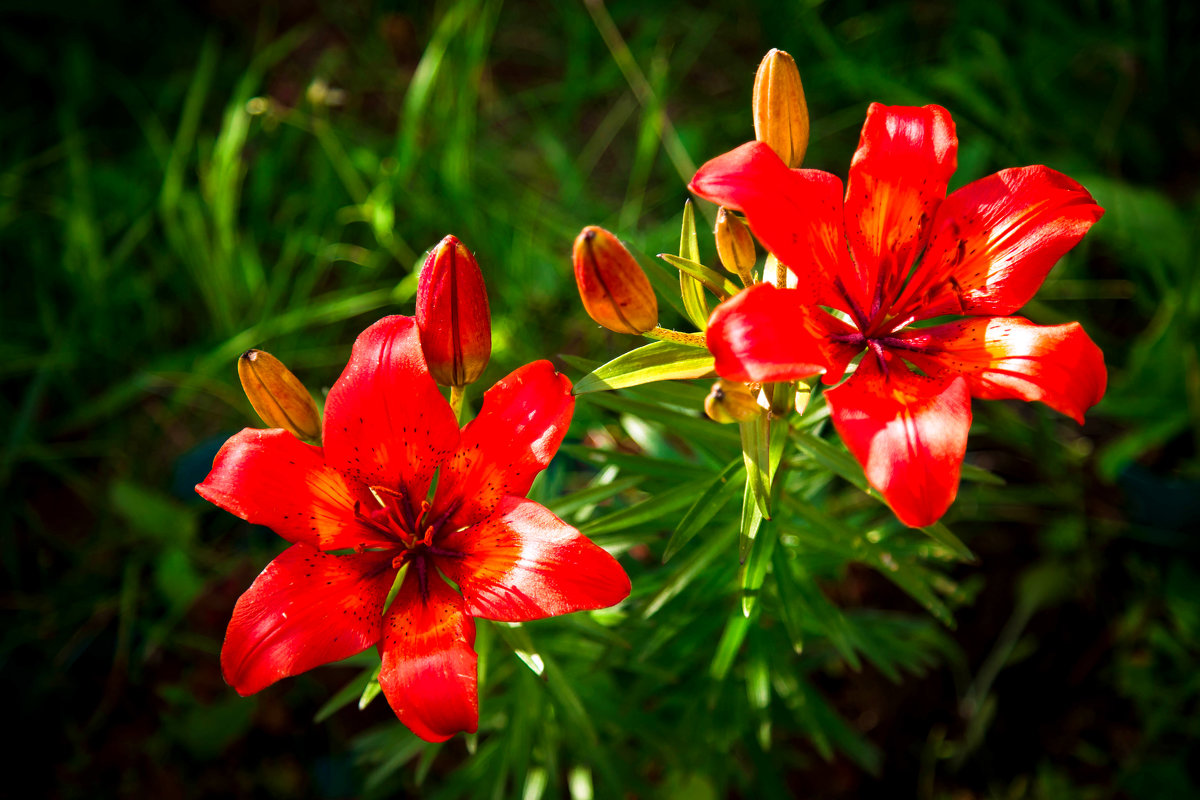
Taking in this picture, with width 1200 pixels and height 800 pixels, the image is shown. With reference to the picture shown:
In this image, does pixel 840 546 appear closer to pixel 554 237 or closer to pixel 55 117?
pixel 554 237

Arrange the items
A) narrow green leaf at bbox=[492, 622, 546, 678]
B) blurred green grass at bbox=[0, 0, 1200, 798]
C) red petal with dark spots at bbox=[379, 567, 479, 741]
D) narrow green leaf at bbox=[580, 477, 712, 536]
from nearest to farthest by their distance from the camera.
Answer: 1. red petal with dark spots at bbox=[379, 567, 479, 741]
2. narrow green leaf at bbox=[492, 622, 546, 678]
3. narrow green leaf at bbox=[580, 477, 712, 536]
4. blurred green grass at bbox=[0, 0, 1200, 798]

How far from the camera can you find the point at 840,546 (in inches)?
59.0

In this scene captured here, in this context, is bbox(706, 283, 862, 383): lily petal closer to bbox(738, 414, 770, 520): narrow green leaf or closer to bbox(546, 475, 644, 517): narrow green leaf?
bbox(738, 414, 770, 520): narrow green leaf

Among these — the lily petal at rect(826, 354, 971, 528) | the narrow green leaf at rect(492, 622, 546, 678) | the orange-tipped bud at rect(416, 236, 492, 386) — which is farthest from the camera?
the narrow green leaf at rect(492, 622, 546, 678)

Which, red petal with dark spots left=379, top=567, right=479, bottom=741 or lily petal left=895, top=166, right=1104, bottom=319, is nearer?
red petal with dark spots left=379, top=567, right=479, bottom=741

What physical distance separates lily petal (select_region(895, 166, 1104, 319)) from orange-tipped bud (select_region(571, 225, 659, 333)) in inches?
17.2

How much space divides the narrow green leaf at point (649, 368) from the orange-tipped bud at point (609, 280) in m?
0.05

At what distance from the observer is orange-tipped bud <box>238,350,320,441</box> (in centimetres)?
Answer: 127

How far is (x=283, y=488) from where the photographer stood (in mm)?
1253

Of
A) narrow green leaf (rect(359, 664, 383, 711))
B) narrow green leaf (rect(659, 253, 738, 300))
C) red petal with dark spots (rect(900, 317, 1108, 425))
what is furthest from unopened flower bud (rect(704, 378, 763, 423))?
narrow green leaf (rect(359, 664, 383, 711))

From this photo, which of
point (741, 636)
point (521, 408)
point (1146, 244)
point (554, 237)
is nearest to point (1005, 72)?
point (1146, 244)

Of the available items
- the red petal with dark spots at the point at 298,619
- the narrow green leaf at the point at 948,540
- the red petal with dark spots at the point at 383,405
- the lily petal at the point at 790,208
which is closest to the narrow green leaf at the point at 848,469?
the narrow green leaf at the point at 948,540

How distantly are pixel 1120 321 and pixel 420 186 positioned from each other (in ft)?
7.81

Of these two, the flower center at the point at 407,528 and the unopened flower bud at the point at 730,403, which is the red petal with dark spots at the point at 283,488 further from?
the unopened flower bud at the point at 730,403
